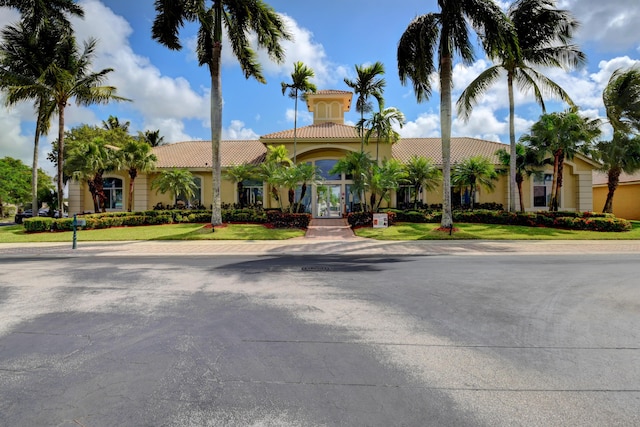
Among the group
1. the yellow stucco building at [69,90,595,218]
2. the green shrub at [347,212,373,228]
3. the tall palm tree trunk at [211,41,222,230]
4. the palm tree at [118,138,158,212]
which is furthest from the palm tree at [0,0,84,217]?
the green shrub at [347,212,373,228]

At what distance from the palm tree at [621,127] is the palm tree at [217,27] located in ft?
71.6

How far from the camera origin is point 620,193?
2967 centimetres

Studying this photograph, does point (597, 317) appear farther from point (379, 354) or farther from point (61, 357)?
point (61, 357)

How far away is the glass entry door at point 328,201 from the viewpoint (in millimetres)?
26547

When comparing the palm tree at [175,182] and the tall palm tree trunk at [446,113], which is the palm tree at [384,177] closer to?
the tall palm tree trunk at [446,113]

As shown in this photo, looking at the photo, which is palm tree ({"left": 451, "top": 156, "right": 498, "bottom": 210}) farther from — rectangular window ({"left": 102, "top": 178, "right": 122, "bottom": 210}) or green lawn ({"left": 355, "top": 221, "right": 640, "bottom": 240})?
rectangular window ({"left": 102, "top": 178, "right": 122, "bottom": 210})

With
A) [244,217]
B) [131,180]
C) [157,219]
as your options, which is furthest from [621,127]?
[131,180]

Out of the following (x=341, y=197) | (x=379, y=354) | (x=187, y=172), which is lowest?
(x=379, y=354)

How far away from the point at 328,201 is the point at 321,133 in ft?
17.1

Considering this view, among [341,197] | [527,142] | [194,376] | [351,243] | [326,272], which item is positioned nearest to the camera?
[194,376]

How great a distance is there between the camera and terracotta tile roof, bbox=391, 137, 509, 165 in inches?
1059

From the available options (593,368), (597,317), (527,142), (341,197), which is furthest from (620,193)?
(593,368)

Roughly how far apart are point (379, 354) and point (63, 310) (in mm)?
4931

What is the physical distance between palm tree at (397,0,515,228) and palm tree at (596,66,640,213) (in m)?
12.7
